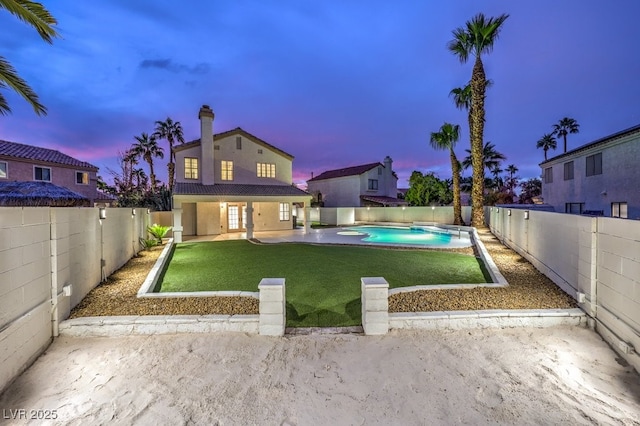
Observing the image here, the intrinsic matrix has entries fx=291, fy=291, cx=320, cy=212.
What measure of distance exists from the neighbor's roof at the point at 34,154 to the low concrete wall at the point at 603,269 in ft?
98.2

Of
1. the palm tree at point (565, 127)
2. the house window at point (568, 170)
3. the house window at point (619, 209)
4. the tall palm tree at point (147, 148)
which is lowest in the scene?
the house window at point (619, 209)

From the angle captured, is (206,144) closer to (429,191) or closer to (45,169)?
(45,169)

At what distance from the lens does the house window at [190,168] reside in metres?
19.5

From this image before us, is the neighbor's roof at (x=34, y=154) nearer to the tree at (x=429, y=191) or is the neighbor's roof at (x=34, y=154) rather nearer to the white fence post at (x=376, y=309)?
the white fence post at (x=376, y=309)

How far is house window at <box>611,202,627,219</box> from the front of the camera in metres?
16.0

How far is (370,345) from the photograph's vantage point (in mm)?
4469

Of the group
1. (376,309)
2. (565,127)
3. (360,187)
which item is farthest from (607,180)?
(565,127)

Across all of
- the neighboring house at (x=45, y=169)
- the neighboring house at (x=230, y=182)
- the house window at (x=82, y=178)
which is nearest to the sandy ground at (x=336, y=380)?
the neighboring house at (x=230, y=182)

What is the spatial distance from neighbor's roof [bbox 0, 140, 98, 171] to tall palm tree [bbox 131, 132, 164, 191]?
911cm

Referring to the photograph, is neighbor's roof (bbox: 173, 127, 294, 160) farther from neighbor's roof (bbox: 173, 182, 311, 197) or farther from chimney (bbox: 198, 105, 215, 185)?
neighbor's roof (bbox: 173, 182, 311, 197)

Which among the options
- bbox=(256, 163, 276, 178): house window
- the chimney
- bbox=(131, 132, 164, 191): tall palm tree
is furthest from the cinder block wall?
bbox=(131, 132, 164, 191): tall palm tree

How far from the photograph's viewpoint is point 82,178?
82.4 ft

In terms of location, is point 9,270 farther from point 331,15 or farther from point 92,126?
point 92,126

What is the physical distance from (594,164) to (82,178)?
125 feet
